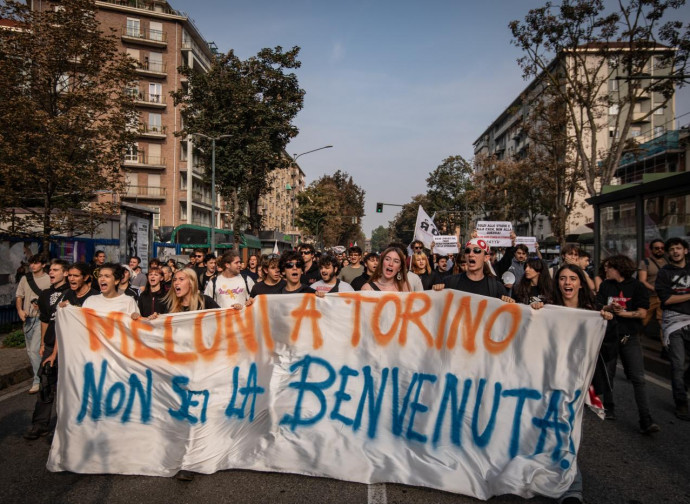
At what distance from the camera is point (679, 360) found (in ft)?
16.9

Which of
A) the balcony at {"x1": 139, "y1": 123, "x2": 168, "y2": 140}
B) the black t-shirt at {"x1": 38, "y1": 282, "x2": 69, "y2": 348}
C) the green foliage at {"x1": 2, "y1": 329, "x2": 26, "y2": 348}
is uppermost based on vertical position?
the balcony at {"x1": 139, "y1": 123, "x2": 168, "y2": 140}

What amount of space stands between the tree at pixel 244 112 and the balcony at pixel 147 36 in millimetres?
16002

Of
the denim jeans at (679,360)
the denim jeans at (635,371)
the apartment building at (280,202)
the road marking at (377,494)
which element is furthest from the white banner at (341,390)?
the apartment building at (280,202)

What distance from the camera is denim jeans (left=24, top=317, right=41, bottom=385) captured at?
5.56 m

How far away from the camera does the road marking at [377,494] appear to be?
127 inches

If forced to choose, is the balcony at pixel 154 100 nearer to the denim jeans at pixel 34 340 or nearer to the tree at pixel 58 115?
the tree at pixel 58 115

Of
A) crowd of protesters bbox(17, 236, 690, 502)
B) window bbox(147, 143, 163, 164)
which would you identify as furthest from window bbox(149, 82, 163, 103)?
crowd of protesters bbox(17, 236, 690, 502)

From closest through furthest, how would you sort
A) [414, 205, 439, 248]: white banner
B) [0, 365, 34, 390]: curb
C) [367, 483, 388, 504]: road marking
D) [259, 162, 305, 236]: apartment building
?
[367, 483, 388, 504]: road marking, [0, 365, 34, 390]: curb, [414, 205, 439, 248]: white banner, [259, 162, 305, 236]: apartment building

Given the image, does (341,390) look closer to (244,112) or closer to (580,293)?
(580,293)

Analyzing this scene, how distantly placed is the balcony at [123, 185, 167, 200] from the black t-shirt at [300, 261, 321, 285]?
39.2 meters

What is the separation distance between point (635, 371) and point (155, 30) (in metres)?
47.7

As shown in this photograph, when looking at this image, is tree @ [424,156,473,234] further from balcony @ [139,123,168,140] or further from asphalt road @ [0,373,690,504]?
asphalt road @ [0,373,690,504]

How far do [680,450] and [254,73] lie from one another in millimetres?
30170

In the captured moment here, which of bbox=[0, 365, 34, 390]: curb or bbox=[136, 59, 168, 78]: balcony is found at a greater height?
bbox=[136, 59, 168, 78]: balcony
